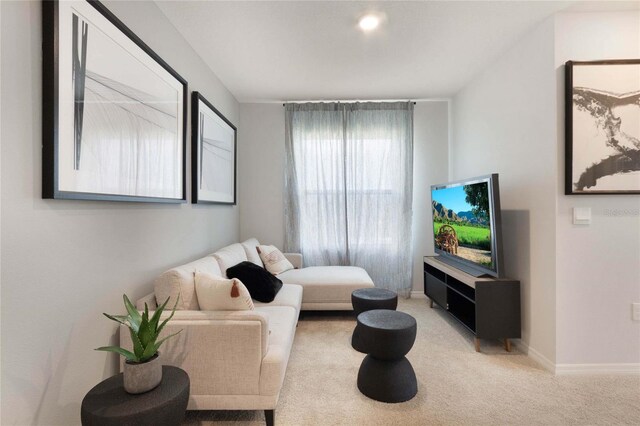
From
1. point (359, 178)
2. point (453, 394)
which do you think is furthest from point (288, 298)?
point (359, 178)

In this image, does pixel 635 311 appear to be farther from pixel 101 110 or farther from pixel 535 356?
pixel 101 110

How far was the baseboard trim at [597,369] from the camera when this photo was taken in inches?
89.7

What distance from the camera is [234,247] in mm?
3213

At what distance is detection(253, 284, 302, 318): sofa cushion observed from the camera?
264 centimetres

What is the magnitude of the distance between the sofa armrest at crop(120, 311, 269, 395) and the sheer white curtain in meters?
2.54

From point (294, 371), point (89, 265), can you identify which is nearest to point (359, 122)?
point (294, 371)

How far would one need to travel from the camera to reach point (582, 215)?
2.25m

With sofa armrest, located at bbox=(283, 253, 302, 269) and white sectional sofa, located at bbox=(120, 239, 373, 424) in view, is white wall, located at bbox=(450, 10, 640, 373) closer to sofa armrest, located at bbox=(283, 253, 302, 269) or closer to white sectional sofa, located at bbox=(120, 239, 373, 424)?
white sectional sofa, located at bbox=(120, 239, 373, 424)

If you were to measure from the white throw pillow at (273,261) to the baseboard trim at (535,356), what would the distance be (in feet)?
7.97

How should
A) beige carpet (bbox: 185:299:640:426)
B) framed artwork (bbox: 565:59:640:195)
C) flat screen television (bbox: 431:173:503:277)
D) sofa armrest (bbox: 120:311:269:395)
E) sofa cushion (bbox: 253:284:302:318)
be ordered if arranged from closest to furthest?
sofa armrest (bbox: 120:311:269:395) < beige carpet (bbox: 185:299:640:426) < framed artwork (bbox: 565:59:640:195) < flat screen television (bbox: 431:173:503:277) < sofa cushion (bbox: 253:284:302:318)

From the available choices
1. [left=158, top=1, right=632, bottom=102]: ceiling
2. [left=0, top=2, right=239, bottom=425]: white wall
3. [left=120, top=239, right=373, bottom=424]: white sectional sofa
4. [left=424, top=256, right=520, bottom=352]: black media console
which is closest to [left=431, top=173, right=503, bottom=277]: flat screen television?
[left=424, top=256, right=520, bottom=352]: black media console

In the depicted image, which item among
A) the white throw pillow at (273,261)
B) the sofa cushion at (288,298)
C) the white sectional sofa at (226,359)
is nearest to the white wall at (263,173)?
the white throw pillow at (273,261)

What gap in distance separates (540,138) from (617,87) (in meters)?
0.57

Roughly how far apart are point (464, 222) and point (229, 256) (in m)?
2.30
